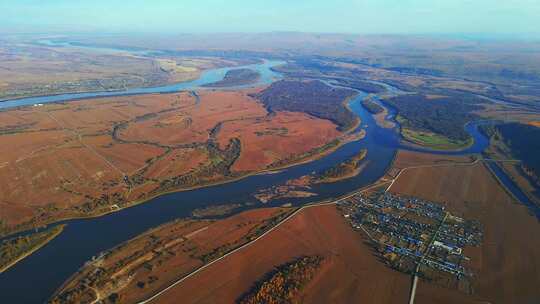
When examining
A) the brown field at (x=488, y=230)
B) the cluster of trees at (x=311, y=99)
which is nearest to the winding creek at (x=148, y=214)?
the brown field at (x=488, y=230)

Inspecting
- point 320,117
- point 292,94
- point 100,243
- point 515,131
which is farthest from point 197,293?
point 292,94

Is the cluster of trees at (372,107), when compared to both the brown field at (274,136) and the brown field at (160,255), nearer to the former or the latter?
the brown field at (274,136)

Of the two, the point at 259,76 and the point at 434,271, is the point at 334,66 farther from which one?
the point at 434,271

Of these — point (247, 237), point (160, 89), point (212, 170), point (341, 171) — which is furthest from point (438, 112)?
point (160, 89)

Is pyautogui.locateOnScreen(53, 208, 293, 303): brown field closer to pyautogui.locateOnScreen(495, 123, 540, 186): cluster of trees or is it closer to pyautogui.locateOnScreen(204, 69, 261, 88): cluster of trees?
pyautogui.locateOnScreen(495, 123, 540, 186): cluster of trees

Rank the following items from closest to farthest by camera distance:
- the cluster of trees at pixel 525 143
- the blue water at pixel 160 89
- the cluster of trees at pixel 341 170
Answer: the cluster of trees at pixel 341 170
the cluster of trees at pixel 525 143
the blue water at pixel 160 89

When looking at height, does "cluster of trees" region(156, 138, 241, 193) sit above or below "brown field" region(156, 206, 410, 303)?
above

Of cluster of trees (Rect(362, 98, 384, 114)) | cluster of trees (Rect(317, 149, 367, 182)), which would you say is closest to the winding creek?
cluster of trees (Rect(317, 149, 367, 182))
